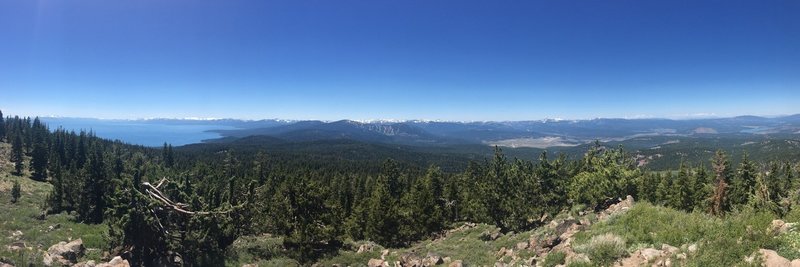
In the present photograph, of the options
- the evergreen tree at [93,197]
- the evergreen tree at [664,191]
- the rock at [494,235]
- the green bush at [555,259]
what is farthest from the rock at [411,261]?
the evergreen tree at [93,197]

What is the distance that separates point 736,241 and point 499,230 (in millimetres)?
32806

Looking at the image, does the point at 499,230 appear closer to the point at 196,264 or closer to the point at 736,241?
the point at 196,264

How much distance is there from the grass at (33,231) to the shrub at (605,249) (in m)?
33.1

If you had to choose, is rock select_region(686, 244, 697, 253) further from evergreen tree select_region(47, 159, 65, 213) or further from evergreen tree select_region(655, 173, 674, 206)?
evergreen tree select_region(47, 159, 65, 213)

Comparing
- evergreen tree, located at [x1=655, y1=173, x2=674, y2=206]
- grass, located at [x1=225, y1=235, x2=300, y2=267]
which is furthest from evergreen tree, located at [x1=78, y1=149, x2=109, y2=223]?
evergreen tree, located at [x1=655, y1=173, x2=674, y2=206]

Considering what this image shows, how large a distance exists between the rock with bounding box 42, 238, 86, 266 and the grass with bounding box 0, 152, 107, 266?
453 millimetres

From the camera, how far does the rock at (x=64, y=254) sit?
28.4 metres

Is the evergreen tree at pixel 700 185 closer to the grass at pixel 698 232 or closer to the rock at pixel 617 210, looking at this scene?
the rock at pixel 617 210

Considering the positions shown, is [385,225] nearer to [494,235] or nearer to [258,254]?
[494,235]

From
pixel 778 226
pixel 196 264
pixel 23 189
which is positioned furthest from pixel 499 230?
pixel 23 189

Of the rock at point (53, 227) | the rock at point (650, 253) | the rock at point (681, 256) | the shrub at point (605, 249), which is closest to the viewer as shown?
the rock at point (681, 256)

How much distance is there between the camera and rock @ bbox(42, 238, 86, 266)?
28.4 meters

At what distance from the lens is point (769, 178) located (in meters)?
54.8

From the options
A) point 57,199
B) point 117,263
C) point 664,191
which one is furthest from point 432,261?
point 57,199
